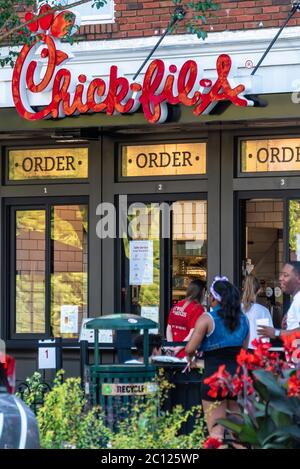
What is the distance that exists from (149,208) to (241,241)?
55.9 inches

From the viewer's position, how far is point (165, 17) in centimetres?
1509

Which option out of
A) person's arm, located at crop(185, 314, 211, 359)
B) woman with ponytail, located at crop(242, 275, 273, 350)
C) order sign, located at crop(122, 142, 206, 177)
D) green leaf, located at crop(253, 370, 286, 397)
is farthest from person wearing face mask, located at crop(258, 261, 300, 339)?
green leaf, located at crop(253, 370, 286, 397)

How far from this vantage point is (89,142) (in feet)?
52.8

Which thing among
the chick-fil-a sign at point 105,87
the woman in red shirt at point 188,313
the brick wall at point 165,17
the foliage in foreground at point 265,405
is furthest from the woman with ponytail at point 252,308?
the foliage in foreground at point 265,405

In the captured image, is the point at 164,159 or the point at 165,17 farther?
the point at 164,159

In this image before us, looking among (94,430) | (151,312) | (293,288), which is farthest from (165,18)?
(94,430)

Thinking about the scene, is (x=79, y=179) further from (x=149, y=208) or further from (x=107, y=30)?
(x=107, y=30)

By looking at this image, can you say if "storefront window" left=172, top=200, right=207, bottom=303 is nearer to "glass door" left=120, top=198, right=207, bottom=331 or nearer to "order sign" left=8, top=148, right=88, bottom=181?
"glass door" left=120, top=198, right=207, bottom=331

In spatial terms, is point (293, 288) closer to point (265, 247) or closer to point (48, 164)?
point (265, 247)

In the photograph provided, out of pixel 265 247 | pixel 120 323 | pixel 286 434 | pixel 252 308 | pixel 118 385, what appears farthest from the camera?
pixel 265 247

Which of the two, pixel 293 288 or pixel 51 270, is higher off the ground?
pixel 51 270

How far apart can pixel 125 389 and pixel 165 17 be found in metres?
6.68

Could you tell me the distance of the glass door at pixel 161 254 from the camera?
15.6 m
